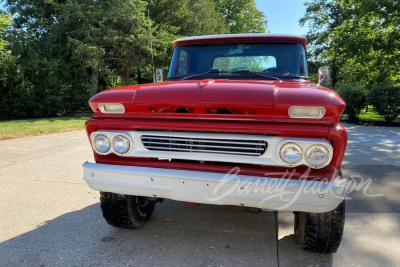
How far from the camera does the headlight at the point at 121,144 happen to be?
2485 millimetres

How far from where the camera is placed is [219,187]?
2.18 m

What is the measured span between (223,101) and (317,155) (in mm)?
747

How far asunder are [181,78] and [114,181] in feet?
5.13

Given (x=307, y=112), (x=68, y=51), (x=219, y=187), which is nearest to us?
(x=307, y=112)

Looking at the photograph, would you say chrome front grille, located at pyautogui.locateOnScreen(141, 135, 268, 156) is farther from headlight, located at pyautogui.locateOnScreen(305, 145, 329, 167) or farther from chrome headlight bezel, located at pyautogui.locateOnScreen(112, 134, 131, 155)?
headlight, located at pyautogui.locateOnScreen(305, 145, 329, 167)

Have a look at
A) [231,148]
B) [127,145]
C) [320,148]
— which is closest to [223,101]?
[231,148]

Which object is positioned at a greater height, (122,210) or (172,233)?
(122,210)

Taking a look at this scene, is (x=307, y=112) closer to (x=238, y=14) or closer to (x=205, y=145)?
(x=205, y=145)

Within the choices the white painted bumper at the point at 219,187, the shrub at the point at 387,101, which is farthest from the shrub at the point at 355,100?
the white painted bumper at the point at 219,187

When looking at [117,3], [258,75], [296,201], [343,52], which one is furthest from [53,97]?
[296,201]

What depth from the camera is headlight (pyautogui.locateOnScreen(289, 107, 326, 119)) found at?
205cm

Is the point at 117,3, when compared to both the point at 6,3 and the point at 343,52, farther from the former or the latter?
the point at 343,52

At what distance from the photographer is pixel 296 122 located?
2125 millimetres

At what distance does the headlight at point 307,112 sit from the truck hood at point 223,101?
0.02 metres
